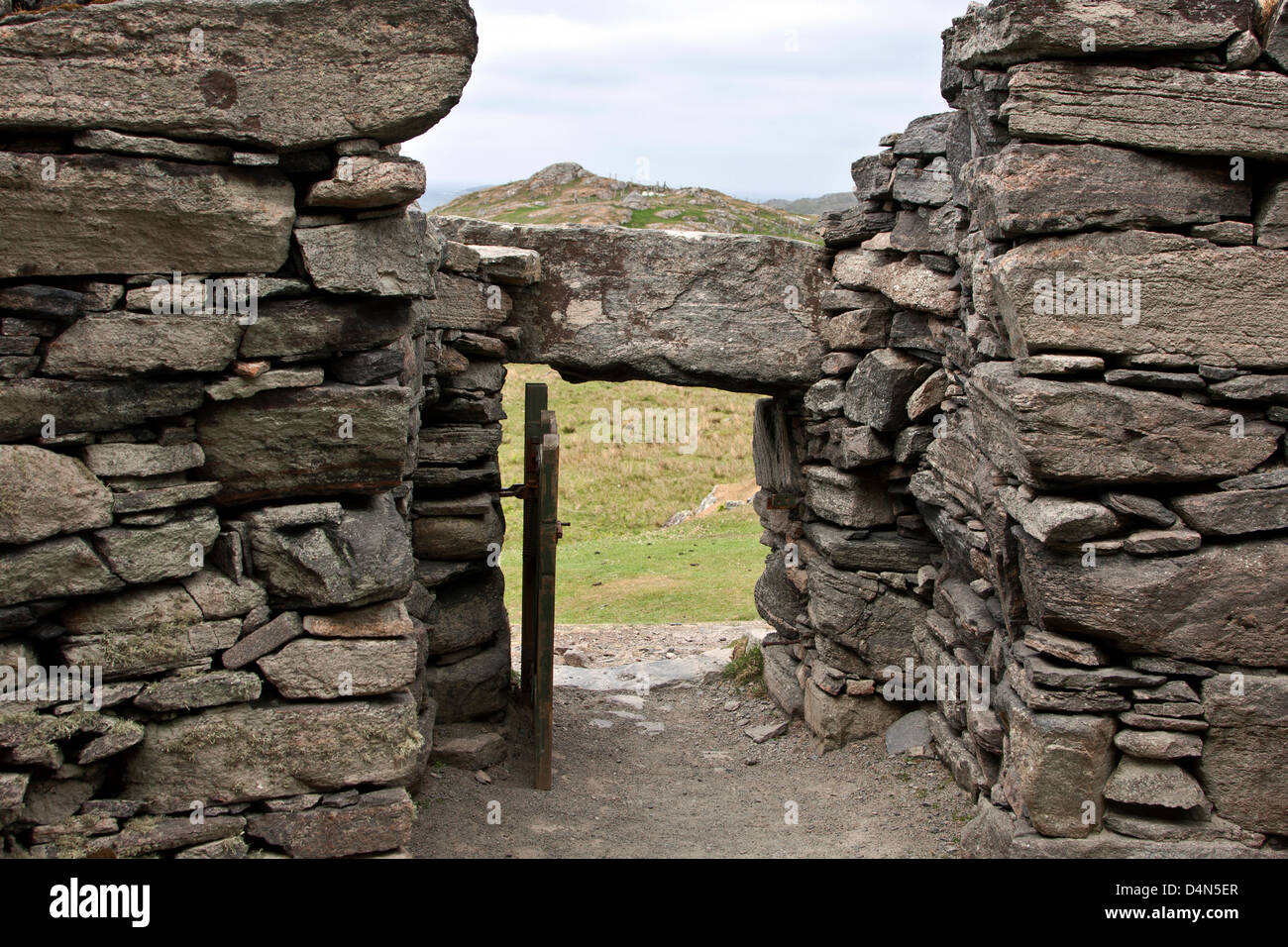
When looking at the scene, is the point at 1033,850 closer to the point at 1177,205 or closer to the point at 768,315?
the point at 1177,205

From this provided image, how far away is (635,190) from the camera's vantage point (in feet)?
155

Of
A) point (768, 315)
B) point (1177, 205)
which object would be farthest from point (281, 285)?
point (768, 315)

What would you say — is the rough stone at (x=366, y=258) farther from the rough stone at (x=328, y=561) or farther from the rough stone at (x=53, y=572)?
the rough stone at (x=53, y=572)

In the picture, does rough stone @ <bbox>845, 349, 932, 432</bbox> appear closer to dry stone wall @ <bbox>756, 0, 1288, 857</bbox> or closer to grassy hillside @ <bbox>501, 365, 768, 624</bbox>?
dry stone wall @ <bbox>756, 0, 1288, 857</bbox>

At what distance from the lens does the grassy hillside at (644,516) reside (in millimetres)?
14992

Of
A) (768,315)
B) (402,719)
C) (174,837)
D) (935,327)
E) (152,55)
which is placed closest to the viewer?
(152,55)

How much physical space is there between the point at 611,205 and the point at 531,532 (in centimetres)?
3274

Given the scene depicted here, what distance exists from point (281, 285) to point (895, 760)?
5937 millimetres

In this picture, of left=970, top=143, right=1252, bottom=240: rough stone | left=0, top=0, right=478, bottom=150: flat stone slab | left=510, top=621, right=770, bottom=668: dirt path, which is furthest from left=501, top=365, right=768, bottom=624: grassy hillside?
left=0, top=0, right=478, bottom=150: flat stone slab

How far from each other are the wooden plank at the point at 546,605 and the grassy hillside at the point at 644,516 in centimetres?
592

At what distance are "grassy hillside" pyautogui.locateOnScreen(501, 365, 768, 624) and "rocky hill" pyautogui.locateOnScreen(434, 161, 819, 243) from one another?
4736mm

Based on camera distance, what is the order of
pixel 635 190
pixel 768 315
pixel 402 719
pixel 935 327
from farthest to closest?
pixel 635 190 → pixel 768 315 → pixel 935 327 → pixel 402 719

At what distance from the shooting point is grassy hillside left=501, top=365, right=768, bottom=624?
1499cm

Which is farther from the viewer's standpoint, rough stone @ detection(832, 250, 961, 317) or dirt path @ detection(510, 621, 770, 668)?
dirt path @ detection(510, 621, 770, 668)
